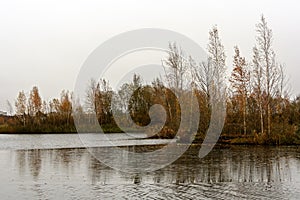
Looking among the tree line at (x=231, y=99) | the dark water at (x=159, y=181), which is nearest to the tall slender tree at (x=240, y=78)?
the tree line at (x=231, y=99)

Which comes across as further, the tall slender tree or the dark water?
the tall slender tree

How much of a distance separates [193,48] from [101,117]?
2405 centimetres

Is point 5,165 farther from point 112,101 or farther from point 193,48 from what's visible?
point 112,101

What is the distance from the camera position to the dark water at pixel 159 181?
1077 centimetres

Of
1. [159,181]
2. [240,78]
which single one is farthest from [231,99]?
[159,181]

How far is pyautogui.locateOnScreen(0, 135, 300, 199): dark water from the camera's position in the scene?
1077 centimetres

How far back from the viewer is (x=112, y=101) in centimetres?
5903

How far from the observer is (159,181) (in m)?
13.2

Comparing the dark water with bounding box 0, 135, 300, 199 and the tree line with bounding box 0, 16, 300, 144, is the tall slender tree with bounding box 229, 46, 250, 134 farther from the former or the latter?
the dark water with bounding box 0, 135, 300, 199

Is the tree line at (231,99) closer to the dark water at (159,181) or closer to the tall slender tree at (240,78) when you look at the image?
the tall slender tree at (240,78)

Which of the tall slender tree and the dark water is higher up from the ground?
the tall slender tree

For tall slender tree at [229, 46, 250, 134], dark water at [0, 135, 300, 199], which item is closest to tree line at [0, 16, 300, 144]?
tall slender tree at [229, 46, 250, 134]

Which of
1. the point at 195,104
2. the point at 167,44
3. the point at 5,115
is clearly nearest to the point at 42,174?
the point at 195,104

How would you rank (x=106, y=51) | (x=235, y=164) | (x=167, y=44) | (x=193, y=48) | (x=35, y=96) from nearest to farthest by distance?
1. (x=235, y=164)
2. (x=106, y=51)
3. (x=193, y=48)
4. (x=167, y=44)
5. (x=35, y=96)
